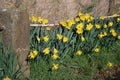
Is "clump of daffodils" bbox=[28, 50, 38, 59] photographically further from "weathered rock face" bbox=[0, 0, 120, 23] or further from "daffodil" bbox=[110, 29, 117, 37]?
"daffodil" bbox=[110, 29, 117, 37]

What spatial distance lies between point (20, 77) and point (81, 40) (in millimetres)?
1353

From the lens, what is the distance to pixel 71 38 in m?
4.90

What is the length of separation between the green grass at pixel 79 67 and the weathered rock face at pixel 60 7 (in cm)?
83

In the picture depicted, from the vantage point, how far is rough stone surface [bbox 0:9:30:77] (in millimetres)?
3727

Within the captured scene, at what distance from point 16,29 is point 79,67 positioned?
4.19ft

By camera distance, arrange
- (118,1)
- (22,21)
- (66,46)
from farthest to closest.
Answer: (118,1), (66,46), (22,21)

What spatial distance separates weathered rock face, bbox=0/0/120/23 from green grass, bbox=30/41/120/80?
2.73 ft

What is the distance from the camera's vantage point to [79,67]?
15.2 ft

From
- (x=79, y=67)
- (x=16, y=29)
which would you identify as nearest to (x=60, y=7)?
(x=79, y=67)

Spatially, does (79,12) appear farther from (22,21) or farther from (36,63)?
(22,21)

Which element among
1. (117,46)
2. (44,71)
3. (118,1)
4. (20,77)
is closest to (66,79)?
(44,71)

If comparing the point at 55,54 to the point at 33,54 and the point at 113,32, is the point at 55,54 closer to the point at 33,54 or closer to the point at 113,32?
the point at 33,54

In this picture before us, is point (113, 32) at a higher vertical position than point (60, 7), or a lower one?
lower

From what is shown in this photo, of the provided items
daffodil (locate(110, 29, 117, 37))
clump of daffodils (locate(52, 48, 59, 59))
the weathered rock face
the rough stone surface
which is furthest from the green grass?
the weathered rock face
